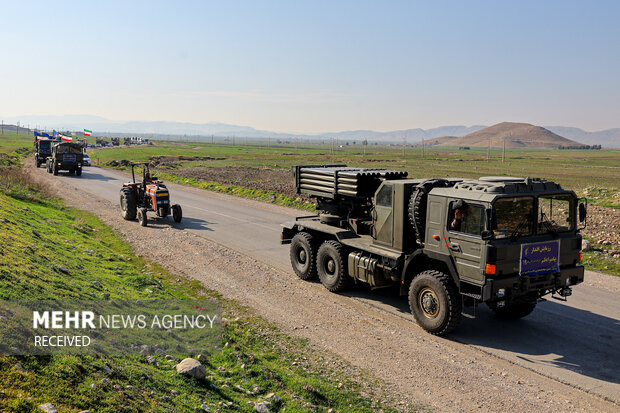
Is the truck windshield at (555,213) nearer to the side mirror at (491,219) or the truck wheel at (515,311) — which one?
the side mirror at (491,219)

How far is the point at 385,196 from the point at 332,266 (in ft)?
9.33

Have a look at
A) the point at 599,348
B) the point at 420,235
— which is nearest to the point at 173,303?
the point at 420,235

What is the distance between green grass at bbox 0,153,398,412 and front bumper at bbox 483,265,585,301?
2943 millimetres

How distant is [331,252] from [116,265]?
21.4 ft

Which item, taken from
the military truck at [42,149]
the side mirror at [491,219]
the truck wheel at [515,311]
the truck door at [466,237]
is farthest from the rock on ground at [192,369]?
the military truck at [42,149]

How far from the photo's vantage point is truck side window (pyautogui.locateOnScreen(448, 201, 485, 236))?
912 centimetres

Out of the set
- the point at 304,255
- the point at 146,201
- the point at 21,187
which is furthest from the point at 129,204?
the point at 304,255

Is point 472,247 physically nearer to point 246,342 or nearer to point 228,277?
point 246,342

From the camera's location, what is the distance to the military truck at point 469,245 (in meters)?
9.06

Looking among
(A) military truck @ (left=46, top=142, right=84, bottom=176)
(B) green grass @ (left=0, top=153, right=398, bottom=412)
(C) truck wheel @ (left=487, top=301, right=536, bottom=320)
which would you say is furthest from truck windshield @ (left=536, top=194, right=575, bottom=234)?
(A) military truck @ (left=46, top=142, right=84, bottom=176)

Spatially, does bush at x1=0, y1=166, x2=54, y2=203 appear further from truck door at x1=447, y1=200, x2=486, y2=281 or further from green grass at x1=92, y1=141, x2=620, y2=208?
green grass at x1=92, y1=141, x2=620, y2=208

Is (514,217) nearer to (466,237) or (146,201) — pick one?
(466,237)

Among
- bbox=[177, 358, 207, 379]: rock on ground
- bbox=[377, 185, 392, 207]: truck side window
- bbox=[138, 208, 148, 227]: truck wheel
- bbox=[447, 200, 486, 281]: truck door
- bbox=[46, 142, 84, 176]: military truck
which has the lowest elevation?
bbox=[177, 358, 207, 379]: rock on ground

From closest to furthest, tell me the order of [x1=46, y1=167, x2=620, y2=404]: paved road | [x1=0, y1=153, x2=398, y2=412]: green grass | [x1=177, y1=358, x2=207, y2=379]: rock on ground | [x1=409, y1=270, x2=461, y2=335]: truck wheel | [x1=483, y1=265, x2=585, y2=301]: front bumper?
[x1=0, y1=153, x2=398, y2=412]: green grass
[x1=177, y1=358, x2=207, y2=379]: rock on ground
[x1=46, y1=167, x2=620, y2=404]: paved road
[x1=483, y1=265, x2=585, y2=301]: front bumper
[x1=409, y1=270, x2=461, y2=335]: truck wheel
